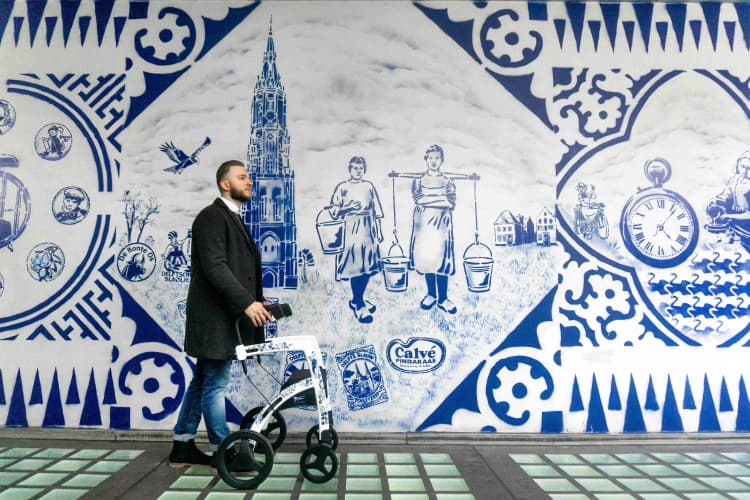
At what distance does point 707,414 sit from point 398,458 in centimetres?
200

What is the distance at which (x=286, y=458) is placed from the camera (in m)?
2.98

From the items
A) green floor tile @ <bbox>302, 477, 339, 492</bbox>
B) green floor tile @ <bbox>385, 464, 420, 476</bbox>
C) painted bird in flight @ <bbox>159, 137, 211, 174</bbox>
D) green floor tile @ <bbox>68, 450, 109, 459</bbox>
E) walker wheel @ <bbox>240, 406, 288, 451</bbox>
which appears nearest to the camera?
green floor tile @ <bbox>302, 477, 339, 492</bbox>

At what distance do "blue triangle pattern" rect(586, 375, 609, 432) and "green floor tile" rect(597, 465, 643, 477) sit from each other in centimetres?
48

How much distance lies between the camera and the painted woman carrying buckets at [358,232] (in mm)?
3434

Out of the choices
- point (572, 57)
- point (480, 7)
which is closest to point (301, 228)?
point (480, 7)

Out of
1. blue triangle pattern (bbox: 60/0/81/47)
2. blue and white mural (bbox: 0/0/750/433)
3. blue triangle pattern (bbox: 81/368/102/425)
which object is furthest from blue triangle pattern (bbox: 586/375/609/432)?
blue triangle pattern (bbox: 60/0/81/47)

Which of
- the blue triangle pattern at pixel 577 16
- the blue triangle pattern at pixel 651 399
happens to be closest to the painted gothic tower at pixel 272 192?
the blue triangle pattern at pixel 577 16

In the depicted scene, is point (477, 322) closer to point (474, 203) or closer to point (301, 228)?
point (474, 203)

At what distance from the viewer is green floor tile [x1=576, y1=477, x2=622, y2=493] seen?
8.42 ft

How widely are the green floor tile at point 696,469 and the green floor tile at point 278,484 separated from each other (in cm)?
203

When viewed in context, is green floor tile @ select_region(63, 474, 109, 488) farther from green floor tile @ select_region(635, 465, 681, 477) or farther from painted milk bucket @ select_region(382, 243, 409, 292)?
green floor tile @ select_region(635, 465, 681, 477)

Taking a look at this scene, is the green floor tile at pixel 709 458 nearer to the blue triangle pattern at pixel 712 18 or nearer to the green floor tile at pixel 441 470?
the green floor tile at pixel 441 470

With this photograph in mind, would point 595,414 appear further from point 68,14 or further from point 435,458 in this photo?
point 68,14

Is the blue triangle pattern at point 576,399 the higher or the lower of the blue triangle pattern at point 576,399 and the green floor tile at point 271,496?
the higher
